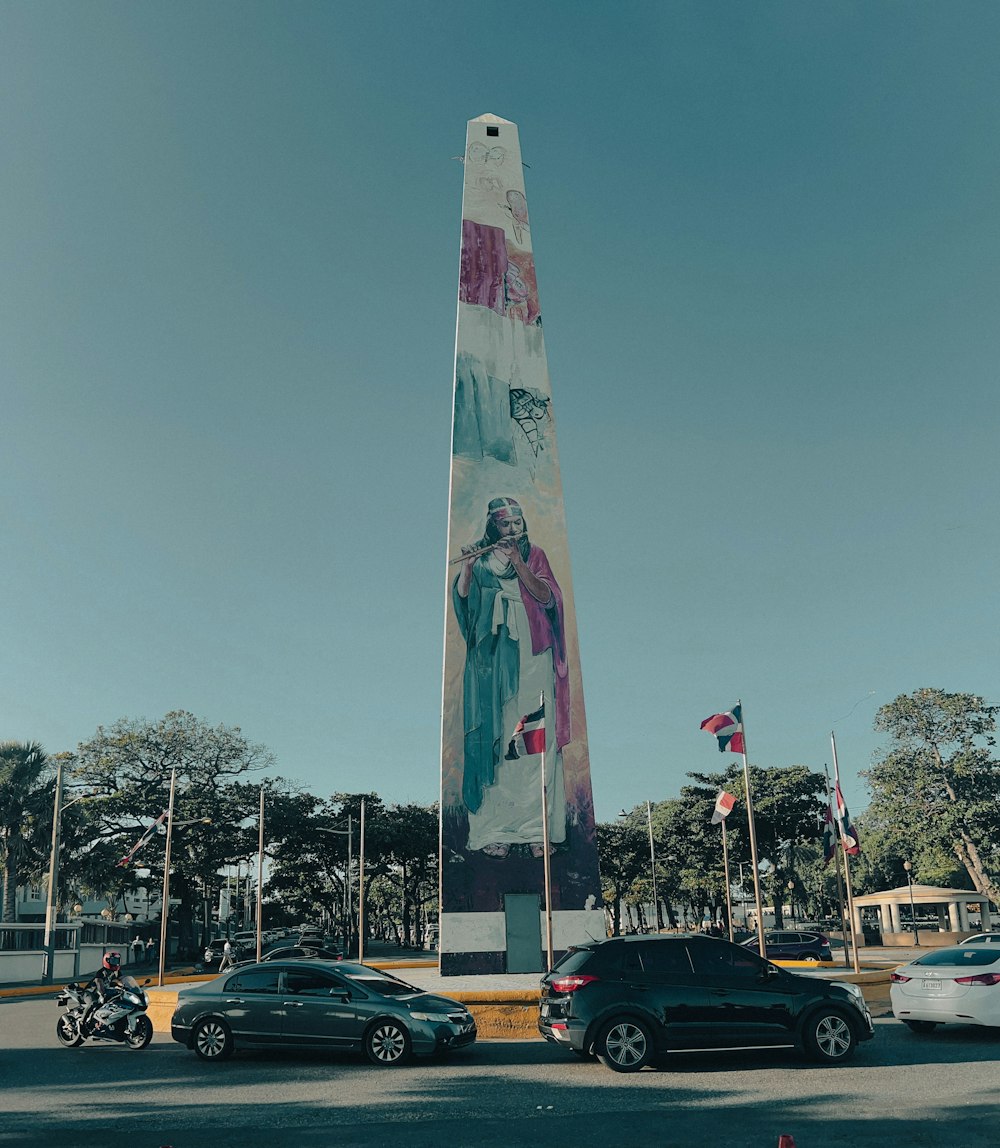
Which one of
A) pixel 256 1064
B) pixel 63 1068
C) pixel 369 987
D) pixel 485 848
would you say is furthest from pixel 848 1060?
pixel 485 848

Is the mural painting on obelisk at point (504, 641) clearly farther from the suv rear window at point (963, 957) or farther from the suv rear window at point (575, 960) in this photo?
the suv rear window at point (575, 960)

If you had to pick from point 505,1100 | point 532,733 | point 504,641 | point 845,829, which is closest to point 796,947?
point 845,829

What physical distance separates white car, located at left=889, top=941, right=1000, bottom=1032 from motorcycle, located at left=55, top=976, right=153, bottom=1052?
481 inches

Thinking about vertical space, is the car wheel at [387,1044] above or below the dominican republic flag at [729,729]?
below

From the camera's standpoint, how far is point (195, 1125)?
1073 cm

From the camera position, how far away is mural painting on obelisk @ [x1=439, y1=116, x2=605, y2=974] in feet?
118

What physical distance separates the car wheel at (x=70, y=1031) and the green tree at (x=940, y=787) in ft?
187

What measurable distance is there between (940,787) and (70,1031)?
59.1 meters

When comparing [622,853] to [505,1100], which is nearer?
[505,1100]

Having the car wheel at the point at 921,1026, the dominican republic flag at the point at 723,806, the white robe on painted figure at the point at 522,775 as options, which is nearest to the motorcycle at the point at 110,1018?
the car wheel at the point at 921,1026

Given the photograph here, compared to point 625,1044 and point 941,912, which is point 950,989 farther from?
point 941,912

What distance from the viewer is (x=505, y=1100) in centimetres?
1178

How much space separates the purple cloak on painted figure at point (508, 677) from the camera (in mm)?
36688

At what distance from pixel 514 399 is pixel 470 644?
10051 mm
